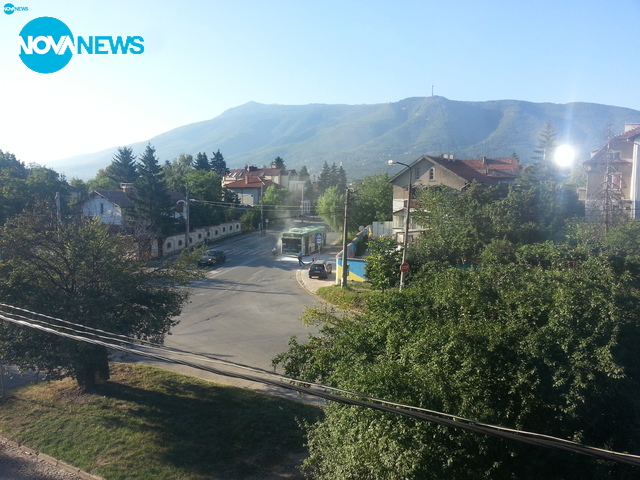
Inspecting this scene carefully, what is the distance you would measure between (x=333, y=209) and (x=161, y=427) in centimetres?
3616

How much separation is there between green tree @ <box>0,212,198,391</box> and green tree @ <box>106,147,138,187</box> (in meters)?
54.3

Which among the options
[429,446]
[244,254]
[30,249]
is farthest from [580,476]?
[244,254]

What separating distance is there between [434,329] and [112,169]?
64893mm

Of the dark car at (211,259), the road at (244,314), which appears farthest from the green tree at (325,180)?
the dark car at (211,259)

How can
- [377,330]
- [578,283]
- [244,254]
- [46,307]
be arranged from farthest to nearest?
[244,254], [46,307], [578,283], [377,330]

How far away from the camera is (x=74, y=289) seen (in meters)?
11.6

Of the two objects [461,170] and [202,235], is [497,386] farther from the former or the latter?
[202,235]

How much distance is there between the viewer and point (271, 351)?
15.4 m

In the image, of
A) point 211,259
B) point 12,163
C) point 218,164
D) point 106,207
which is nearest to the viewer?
point 211,259

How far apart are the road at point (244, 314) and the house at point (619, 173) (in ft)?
70.3

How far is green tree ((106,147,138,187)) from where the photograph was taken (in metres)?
62.2

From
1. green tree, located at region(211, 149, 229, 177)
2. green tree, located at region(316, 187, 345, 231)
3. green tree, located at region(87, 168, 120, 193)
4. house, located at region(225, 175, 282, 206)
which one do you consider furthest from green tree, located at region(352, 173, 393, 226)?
green tree, located at region(211, 149, 229, 177)

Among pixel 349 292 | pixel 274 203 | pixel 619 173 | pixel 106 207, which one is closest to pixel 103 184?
pixel 106 207

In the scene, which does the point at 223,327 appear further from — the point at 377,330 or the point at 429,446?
the point at 429,446
